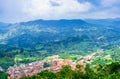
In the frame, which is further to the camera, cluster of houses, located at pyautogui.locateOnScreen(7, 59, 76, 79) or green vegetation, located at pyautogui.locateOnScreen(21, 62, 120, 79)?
cluster of houses, located at pyautogui.locateOnScreen(7, 59, 76, 79)

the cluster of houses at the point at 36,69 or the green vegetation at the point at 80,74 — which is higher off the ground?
the green vegetation at the point at 80,74

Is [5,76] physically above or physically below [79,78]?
below

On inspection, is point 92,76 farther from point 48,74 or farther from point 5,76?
point 5,76

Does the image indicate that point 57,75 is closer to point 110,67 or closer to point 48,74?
point 48,74

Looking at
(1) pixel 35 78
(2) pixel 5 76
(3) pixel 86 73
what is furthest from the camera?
(2) pixel 5 76

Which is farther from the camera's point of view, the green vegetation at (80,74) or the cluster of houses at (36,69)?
the cluster of houses at (36,69)

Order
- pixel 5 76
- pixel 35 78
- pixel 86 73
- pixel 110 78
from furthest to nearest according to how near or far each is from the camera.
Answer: pixel 5 76 → pixel 86 73 → pixel 35 78 → pixel 110 78

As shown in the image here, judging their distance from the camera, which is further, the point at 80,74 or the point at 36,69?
the point at 36,69

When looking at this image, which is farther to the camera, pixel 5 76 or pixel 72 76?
→ pixel 5 76

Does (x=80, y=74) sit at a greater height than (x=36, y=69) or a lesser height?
greater

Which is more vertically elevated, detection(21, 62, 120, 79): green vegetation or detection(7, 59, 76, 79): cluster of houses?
detection(21, 62, 120, 79): green vegetation

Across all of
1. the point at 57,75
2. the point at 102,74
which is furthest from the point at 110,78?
the point at 57,75
